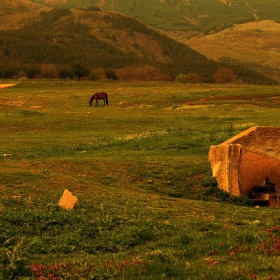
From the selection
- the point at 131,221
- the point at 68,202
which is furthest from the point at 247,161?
the point at 68,202

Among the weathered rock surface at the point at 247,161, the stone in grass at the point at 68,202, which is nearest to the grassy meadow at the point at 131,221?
the stone in grass at the point at 68,202

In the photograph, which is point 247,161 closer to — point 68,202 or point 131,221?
point 131,221

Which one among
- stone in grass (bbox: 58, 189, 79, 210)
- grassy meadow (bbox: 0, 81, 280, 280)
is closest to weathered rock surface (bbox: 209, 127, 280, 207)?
grassy meadow (bbox: 0, 81, 280, 280)

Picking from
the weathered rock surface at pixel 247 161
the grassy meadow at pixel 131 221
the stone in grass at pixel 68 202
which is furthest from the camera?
the weathered rock surface at pixel 247 161

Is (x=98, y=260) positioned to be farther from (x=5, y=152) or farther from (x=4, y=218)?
(x=5, y=152)

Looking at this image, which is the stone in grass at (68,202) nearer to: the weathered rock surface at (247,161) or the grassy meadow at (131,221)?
the grassy meadow at (131,221)

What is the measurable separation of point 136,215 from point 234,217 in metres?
2.87

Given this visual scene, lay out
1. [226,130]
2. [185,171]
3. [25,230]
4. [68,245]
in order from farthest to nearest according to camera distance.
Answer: [226,130]
[185,171]
[25,230]
[68,245]

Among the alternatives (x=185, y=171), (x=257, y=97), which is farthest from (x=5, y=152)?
(x=257, y=97)


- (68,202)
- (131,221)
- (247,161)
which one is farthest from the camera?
(247,161)

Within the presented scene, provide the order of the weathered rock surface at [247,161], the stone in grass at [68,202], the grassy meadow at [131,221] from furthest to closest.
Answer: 1. the weathered rock surface at [247,161]
2. the stone in grass at [68,202]
3. the grassy meadow at [131,221]

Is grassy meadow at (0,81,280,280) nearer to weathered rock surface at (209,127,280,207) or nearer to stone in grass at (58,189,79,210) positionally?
stone in grass at (58,189,79,210)

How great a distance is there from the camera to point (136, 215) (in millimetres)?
12766

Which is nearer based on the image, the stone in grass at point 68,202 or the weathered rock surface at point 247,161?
the stone in grass at point 68,202
